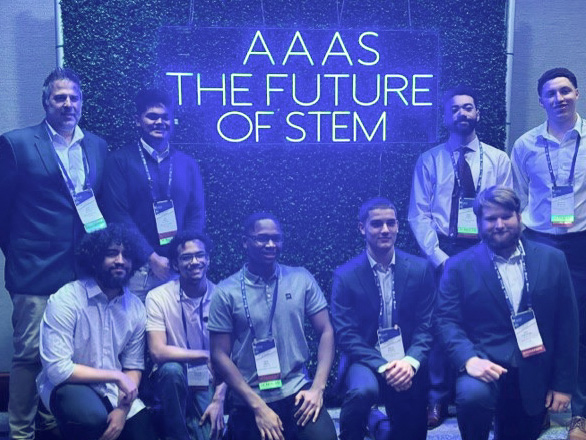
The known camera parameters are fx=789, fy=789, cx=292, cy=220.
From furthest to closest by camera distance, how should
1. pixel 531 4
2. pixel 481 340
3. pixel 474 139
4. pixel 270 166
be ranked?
pixel 531 4
pixel 270 166
pixel 474 139
pixel 481 340

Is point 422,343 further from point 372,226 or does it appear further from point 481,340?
point 372,226

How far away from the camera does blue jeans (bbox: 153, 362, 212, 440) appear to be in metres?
3.36

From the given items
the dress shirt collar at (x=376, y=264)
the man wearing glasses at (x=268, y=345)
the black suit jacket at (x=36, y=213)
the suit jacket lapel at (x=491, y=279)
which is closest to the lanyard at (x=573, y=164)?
the suit jacket lapel at (x=491, y=279)

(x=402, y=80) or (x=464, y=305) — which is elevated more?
(x=402, y=80)

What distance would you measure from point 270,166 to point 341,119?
48cm

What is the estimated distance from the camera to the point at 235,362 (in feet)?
11.2

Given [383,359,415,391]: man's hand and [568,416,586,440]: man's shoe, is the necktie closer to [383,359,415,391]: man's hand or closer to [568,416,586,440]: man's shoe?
[383,359,415,391]: man's hand

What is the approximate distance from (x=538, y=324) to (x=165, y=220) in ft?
5.85

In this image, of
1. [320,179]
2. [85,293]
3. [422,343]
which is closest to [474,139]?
[320,179]

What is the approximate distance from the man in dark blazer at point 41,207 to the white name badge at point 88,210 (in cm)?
2

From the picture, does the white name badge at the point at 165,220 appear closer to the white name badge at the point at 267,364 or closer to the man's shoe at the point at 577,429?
the white name badge at the point at 267,364

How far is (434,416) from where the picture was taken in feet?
13.4

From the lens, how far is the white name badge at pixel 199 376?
3.52 meters

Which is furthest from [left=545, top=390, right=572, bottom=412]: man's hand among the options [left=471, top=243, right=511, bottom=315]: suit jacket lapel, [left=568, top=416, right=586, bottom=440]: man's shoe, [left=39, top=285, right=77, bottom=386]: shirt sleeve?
[left=39, top=285, right=77, bottom=386]: shirt sleeve
